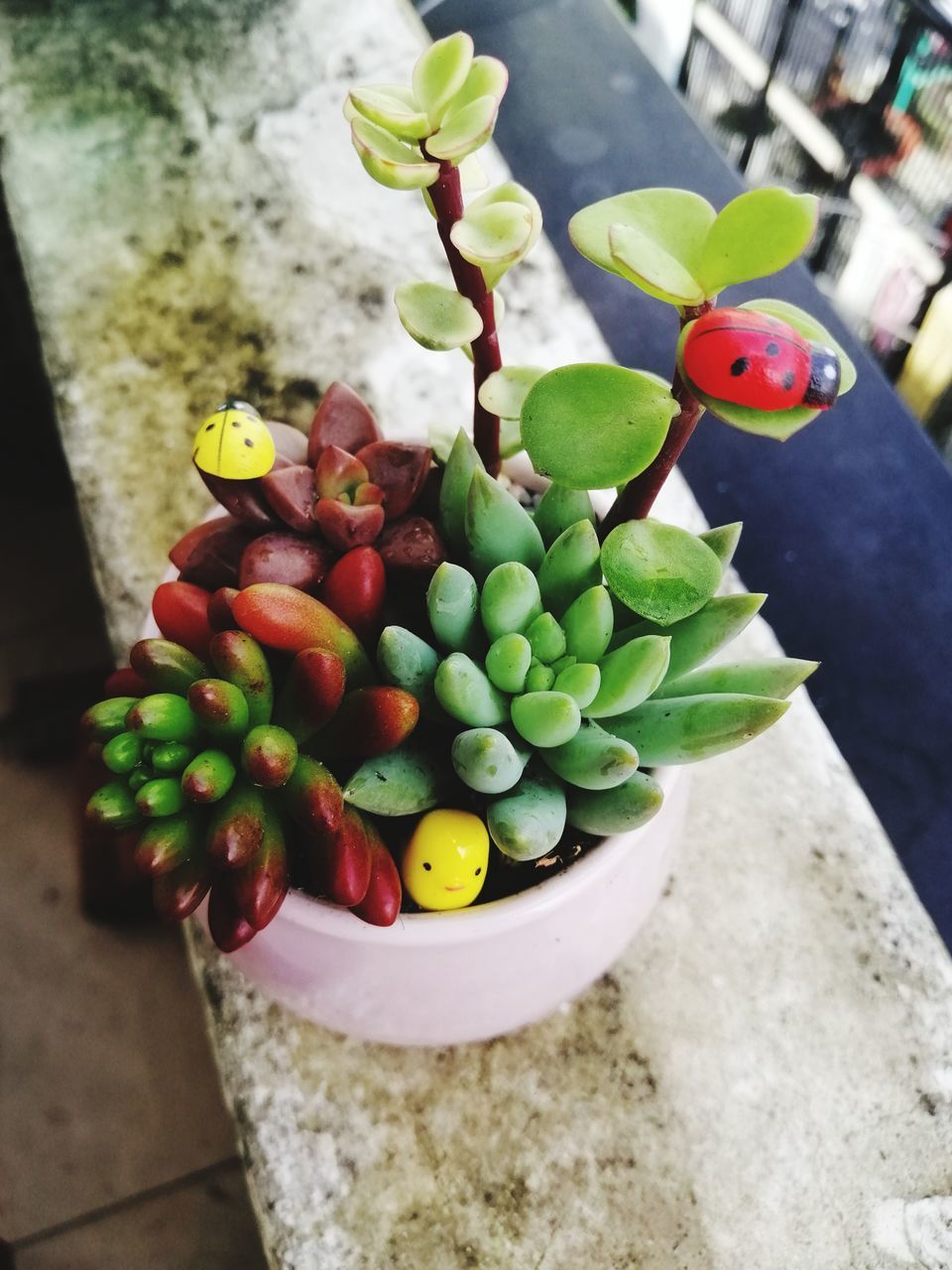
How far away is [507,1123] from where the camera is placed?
1.65 feet

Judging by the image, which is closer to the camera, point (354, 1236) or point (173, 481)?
point (354, 1236)

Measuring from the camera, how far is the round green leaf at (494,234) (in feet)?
1.08

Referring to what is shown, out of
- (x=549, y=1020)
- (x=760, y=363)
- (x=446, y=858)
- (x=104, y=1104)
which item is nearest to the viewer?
(x=760, y=363)

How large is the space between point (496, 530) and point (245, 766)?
0.13m

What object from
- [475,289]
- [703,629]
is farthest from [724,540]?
[475,289]

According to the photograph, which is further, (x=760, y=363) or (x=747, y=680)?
(x=747, y=680)

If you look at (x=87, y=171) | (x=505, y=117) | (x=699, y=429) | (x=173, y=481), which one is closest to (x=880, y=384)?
(x=699, y=429)

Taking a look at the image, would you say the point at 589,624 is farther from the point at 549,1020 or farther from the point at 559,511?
the point at 549,1020

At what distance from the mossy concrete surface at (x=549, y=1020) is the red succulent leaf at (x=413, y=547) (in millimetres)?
265

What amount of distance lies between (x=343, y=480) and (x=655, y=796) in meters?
0.19

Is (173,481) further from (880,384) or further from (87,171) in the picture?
(880,384)

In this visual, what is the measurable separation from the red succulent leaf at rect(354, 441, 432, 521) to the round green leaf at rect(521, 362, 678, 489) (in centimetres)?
11

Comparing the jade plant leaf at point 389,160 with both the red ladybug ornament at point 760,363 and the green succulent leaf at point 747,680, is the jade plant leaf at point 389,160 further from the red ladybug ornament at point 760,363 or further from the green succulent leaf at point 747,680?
the green succulent leaf at point 747,680

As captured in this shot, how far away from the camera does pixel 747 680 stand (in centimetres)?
41
